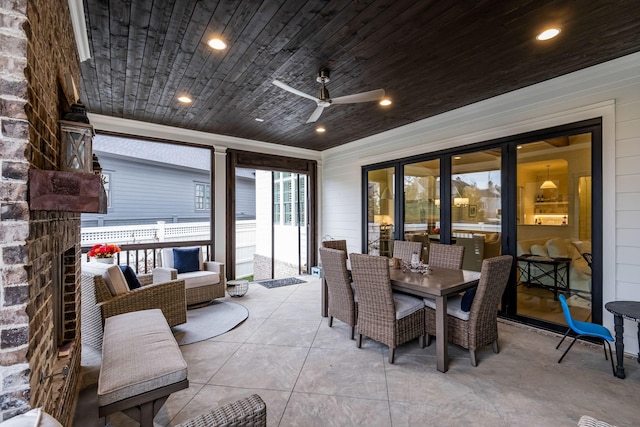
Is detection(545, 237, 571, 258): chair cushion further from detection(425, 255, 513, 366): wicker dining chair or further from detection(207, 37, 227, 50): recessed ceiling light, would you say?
detection(207, 37, 227, 50): recessed ceiling light

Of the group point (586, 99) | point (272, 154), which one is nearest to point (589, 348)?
point (586, 99)

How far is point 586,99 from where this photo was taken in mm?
3266

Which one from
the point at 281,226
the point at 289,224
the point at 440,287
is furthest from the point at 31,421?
the point at 281,226

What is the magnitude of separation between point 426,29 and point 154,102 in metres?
3.60

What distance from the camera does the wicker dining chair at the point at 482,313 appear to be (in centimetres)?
269

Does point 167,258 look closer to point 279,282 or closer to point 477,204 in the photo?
point 279,282

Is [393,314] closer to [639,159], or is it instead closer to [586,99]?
[639,159]

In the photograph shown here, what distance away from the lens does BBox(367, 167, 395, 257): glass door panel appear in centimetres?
577

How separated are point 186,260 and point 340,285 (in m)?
2.83

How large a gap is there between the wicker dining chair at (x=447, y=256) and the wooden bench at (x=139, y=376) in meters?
3.17

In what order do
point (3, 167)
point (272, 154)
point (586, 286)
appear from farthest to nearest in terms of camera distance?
point (272, 154)
point (586, 286)
point (3, 167)

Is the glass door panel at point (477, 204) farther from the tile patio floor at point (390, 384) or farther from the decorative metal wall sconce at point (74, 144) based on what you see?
the decorative metal wall sconce at point (74, 144)

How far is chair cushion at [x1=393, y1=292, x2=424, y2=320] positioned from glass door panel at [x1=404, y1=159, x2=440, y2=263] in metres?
1.93

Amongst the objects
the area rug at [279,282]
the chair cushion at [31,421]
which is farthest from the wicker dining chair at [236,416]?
the area rug at [279,282]
